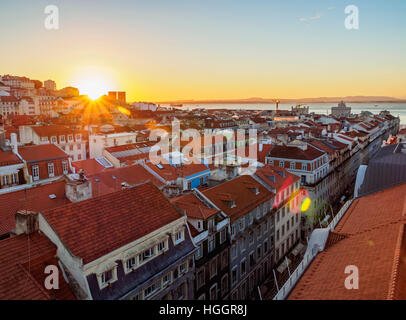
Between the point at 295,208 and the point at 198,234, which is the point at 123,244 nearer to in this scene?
the point at 198,234

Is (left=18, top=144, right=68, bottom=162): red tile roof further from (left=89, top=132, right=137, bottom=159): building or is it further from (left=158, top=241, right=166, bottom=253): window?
(left=158, top=241, right=166, bottom=253): window

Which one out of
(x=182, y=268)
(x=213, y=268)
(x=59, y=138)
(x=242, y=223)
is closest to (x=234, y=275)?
(x=213, y=268)

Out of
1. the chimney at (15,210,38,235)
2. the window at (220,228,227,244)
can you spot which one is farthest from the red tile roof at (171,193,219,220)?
the chimney at (15,210,38,235)

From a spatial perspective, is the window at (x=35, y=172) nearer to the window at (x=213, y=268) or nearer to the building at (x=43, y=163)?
the building at (x=43, y=163)

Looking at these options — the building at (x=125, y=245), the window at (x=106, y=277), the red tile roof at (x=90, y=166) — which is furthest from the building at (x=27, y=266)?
the red tile roof at (x=90, y=166)

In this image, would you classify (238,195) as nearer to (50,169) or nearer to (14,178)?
(50,169)
